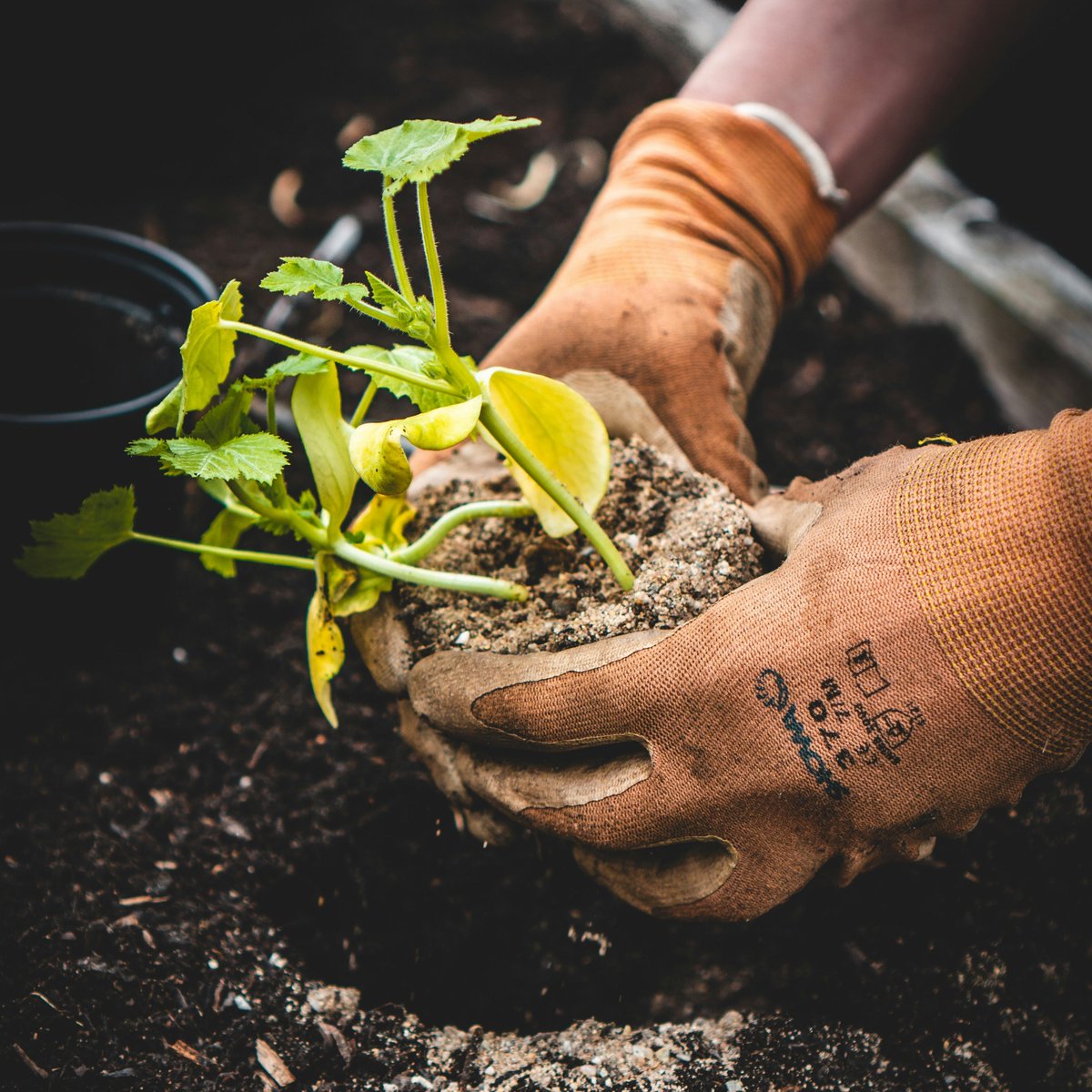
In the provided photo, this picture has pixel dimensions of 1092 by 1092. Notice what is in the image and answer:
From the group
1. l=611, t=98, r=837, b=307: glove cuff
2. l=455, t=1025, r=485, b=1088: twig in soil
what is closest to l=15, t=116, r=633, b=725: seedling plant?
l=455, t=1025, r=485, b=1088: twig in soil

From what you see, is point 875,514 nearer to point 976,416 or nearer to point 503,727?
point 503,727

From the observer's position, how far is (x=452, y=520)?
100 centimetres

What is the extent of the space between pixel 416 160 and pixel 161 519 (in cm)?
67

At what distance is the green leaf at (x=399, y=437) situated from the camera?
768mm

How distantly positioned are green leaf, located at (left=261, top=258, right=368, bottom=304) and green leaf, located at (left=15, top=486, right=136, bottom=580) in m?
0.26

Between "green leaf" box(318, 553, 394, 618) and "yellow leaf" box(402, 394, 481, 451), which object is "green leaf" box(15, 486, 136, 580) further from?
"yellow leaf" box(402, 394, 481, 451)

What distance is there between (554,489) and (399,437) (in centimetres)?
18

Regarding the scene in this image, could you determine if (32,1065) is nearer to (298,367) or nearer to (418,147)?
(298,367)

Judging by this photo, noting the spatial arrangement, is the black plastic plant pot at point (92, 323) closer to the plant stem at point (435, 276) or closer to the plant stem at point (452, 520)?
the plant stem at point (452, 520)

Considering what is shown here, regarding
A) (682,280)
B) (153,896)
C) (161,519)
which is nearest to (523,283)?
(682,280)

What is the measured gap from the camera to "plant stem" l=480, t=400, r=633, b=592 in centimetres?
86

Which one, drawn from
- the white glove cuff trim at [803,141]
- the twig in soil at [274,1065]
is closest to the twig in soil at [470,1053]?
the twig in soil at [274,1065]

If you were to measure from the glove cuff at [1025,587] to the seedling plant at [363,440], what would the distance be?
0.32 m

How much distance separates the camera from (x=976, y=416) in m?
1.76
